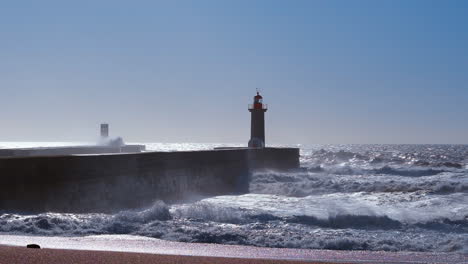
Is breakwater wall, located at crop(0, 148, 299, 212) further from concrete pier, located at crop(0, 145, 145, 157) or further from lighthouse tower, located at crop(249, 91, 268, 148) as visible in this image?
lighthouse tower, located at crop(249, 91, 268, 148)

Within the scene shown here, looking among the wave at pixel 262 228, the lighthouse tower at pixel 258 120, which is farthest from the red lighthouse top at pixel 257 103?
the wave at pixel 262 228

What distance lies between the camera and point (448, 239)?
711cm

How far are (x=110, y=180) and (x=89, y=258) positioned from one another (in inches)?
295

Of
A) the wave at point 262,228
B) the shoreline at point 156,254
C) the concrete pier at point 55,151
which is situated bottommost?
the wave at point 262,228

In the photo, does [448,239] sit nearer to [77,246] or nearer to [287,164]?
[77,246]

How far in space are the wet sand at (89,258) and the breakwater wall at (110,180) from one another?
4371mm

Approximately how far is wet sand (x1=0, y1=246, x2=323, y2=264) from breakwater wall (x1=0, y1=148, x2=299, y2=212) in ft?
14.3

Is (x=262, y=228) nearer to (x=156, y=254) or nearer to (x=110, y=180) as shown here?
(x=156, y=254)

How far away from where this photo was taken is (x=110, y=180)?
11.7 metres

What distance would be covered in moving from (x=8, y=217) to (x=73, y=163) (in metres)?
3.15

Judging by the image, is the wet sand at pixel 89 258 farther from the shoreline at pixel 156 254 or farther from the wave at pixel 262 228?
the wave at pixel 262 228

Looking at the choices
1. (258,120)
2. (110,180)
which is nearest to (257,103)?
(258,120)

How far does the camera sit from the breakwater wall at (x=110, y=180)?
9.13m

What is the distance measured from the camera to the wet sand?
13.9ft
